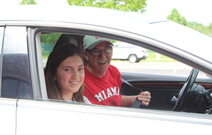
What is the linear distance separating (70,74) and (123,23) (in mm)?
682

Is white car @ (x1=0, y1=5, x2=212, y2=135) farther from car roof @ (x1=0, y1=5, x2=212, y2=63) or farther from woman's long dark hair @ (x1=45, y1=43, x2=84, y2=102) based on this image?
woman's long dark hair @ (x1=45, y1=43, x2=84, y2=102)

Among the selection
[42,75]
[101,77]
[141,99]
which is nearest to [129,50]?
[101,77]

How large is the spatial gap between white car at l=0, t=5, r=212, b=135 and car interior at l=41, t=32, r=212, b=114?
313 millimetres

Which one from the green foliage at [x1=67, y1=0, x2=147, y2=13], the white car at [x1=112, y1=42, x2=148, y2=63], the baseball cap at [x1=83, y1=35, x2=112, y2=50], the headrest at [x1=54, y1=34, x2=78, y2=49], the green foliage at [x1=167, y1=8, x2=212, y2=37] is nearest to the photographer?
the white car at [x1=112, y1=42, x2=148, y2=63]

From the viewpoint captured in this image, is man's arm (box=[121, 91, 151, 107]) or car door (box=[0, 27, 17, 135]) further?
man's arm (box=[121, 91, 151, 107])

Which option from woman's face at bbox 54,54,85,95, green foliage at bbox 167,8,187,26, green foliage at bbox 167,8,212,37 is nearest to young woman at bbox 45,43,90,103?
woman's face at bbox 54,54,85,95

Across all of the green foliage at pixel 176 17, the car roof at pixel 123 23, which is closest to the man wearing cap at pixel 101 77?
the car roof at pixel 123 23

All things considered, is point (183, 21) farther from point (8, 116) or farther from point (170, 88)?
point (8, 116)

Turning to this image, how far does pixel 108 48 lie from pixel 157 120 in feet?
4.26

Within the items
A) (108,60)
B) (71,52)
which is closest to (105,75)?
(108,60)

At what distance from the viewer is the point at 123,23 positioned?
5.13ft

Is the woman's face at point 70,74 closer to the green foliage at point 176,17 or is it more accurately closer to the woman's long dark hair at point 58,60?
the woman's long dark hair at point 58,60

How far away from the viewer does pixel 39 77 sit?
164 centimetres

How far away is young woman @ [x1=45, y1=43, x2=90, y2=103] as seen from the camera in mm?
2029
